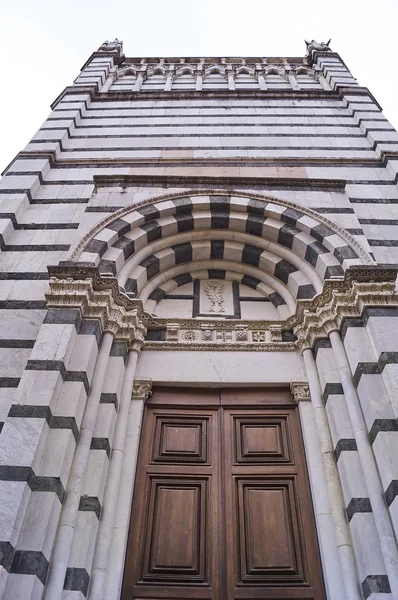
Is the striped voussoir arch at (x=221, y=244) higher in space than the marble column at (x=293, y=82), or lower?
lower

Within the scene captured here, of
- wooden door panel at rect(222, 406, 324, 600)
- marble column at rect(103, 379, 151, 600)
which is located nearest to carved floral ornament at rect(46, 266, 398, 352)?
marble column at rect(103, 379, 151, 600)

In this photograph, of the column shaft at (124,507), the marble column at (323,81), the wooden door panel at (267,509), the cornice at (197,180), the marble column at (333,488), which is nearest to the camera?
the marble column at (333,488)

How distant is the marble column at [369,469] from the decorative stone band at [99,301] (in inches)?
78.5

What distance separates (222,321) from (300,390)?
115cm

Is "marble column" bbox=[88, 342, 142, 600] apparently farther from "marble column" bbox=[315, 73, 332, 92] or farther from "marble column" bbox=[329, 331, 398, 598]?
"marble column" bbox=[315, 73, 332, 92]

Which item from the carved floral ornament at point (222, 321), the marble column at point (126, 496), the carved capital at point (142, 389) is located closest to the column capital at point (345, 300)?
the carved floral ornament at point (222, 321)

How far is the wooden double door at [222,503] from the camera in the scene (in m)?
3.64

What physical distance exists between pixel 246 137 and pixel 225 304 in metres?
3.51

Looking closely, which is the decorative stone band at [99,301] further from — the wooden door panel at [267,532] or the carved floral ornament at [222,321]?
the wooden door panel at [267,532]

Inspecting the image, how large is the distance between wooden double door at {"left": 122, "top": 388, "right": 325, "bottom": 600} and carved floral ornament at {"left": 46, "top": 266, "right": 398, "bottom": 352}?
553mm

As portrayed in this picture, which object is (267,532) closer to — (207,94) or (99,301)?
(99,301)

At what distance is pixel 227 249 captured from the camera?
20.3ft

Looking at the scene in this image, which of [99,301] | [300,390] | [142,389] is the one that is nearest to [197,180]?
[99,301]

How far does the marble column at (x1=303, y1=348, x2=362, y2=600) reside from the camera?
3389mm
